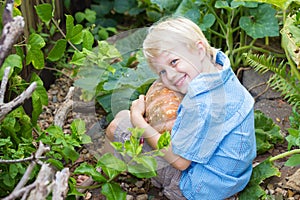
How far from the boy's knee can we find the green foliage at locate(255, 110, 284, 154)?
71 centimetres

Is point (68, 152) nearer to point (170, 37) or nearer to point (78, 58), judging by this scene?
point (78, 58)

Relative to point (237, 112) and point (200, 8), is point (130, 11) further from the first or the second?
point (237, 112)

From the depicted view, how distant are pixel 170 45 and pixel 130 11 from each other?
1841 mm

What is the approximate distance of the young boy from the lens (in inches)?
98.0

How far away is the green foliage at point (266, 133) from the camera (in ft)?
10.1

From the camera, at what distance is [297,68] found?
3.21 meters

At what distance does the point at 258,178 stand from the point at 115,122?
71 cm

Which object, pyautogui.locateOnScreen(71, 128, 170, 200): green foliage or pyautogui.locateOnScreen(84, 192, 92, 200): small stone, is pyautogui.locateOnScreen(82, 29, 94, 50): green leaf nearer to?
pyautogui.locateOnScreen(71, 128, 170, 200): green foliage

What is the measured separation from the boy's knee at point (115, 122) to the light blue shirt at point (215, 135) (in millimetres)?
337

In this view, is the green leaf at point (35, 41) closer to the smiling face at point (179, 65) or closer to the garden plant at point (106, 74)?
the garden plant at point (106, 74)

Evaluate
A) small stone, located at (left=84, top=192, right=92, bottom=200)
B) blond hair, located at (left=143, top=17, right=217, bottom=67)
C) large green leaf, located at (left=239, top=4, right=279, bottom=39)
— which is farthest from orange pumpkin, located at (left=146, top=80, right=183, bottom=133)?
large green leaf, located at (left=239, top=4, right=279, bottom=39)

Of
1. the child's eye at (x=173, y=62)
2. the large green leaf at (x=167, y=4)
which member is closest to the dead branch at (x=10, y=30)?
the child's eye at (x=173, y=62)

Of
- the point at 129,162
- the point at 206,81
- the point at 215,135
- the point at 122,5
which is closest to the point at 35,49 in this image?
the point at 129,162

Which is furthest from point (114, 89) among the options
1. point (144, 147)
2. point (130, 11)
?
point (130, 11)
